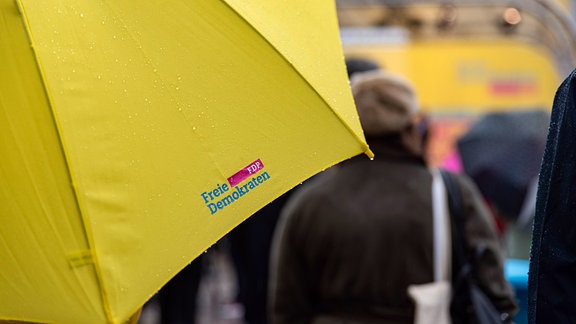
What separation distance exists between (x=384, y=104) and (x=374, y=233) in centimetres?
49

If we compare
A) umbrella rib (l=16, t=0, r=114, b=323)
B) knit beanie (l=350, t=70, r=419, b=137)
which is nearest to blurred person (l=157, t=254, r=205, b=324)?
knit beanie (l=350, t=70, r=419, b=137)

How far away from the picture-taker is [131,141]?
254 centimetres

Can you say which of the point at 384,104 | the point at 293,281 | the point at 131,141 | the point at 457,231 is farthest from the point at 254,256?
the point at 131,141

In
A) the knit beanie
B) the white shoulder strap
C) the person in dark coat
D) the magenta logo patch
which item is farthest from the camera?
the knit beanie

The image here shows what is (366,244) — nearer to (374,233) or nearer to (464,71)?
(374,233)

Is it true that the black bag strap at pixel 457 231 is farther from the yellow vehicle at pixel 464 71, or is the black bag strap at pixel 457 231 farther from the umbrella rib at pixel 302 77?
the yellow vehicle at pixel 464 71

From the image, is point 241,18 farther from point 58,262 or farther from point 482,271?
point 482,271

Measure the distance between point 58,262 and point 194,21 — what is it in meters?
0.65

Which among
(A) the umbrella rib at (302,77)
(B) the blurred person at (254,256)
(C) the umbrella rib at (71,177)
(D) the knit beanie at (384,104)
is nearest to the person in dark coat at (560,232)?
(A) the umbrella rib at (302,77)

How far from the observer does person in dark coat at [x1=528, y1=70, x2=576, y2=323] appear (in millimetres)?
2268

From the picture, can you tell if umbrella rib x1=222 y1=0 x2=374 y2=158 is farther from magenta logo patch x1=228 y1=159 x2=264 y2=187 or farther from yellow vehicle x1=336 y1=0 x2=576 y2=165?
yellow vehicle x1=336 y1=0 x2=576 y2=165

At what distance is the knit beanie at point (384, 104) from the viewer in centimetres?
405

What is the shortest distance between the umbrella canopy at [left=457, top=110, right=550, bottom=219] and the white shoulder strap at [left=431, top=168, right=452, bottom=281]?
9.62 feet

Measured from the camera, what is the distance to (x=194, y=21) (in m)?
2.63
